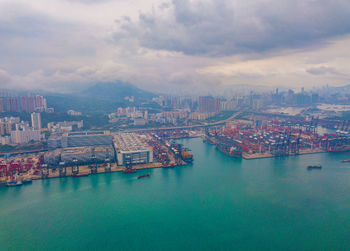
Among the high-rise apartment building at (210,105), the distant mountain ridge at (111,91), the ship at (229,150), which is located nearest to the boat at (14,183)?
the ship at (229,150)

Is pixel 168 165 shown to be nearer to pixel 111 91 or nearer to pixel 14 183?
pixel 14 183

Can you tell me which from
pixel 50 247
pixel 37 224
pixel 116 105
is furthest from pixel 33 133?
pixel 116 105

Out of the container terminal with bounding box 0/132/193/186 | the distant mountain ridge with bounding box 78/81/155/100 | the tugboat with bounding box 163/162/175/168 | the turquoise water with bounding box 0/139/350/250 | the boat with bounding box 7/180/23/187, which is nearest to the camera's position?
the turquoise water with bounding box 0/139/350/250

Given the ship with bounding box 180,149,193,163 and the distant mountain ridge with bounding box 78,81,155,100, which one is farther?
the distant mountain ridge with bounding box 78,81,155,100

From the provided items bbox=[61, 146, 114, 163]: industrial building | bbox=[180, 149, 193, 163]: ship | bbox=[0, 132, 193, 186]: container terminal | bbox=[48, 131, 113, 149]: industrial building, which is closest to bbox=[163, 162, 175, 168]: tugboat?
bbox=[0, 132, 193, 186]: container terminal

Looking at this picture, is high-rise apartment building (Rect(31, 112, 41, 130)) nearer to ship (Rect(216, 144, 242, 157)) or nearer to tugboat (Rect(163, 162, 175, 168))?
tugboat (Rect(163, 162, 175, 168))

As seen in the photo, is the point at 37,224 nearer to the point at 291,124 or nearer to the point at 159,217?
the point at 159,217

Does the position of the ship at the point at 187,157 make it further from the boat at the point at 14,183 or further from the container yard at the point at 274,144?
the boat at the point at 14,183
